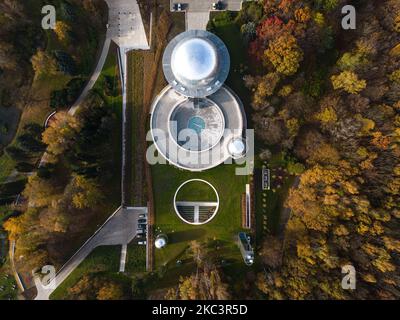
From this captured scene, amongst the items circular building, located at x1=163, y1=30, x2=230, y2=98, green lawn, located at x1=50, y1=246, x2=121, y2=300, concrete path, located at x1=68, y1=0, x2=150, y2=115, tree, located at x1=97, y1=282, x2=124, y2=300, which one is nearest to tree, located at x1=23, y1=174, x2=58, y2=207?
green lawn, located at x1=50, y1=246, x2=121, y2=300

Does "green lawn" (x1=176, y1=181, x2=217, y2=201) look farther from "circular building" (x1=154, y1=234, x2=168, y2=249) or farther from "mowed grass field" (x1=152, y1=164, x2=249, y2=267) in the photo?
"circular building" (x1=154, y1=234, x2=168, y2=249)

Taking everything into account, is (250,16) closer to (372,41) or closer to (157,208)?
(372,41)

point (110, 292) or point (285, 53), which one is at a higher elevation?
point (285, 53)

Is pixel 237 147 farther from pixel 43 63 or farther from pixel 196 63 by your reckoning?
pixel 43 63

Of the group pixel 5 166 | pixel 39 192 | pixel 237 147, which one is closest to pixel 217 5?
pixel 237 147

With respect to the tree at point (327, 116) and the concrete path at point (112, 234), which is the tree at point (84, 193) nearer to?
the concrete path at point (112, 234)

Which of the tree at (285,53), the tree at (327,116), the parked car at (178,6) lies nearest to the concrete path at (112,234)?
the tree at (285,53)
